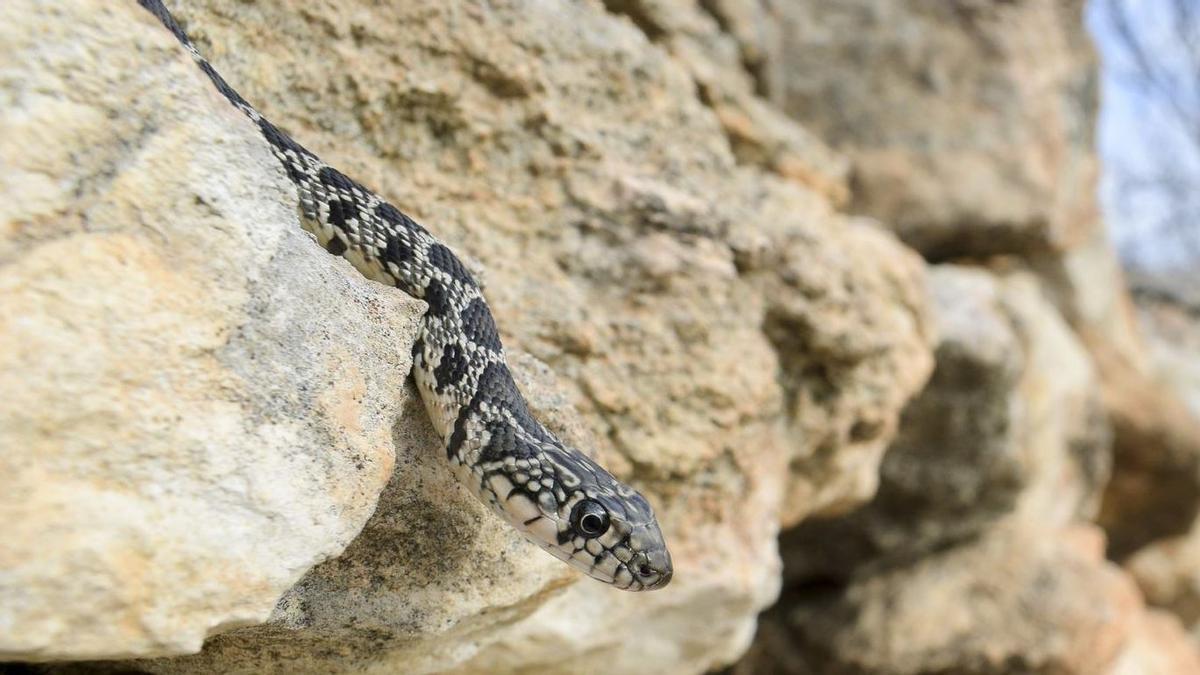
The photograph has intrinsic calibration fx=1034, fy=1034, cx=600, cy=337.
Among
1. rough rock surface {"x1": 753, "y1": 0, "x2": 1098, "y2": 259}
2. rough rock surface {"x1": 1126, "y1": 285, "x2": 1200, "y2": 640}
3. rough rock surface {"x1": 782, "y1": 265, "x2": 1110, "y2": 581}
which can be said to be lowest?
rough rock surface {"x1": 1126, "y1": 285, "x2": 1200, "y2": 640}

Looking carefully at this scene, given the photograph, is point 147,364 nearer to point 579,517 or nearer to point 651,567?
point 579,517

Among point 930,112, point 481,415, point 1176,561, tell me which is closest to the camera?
point 481,415

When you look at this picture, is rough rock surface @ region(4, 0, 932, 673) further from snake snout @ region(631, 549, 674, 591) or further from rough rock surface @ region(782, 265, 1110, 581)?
Answer: rough rock surface @ region(782, 265, 1110, 581)

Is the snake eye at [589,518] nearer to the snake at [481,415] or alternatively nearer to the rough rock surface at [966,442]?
the snake at [481,415]

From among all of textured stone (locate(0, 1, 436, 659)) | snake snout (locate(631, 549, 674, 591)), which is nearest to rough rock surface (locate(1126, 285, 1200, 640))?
snake snout (locate(631, 549, 674, 591))

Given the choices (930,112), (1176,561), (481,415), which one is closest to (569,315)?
(481,415)

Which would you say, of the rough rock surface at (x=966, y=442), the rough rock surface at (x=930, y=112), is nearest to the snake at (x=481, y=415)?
the rough rock surface at (x=966, y=442)

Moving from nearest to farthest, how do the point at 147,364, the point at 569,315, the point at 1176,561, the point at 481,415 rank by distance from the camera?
the point at 147,364 < the point at 481,415 < the point at 569,315 < the point at 1176,561
